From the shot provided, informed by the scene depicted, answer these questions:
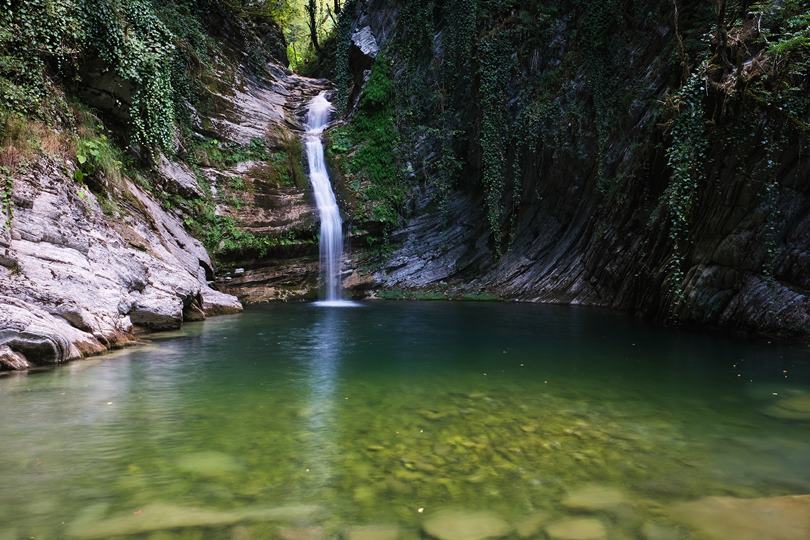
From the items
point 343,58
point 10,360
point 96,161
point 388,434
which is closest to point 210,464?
point 388,434

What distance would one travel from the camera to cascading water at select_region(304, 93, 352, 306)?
51.6 feet

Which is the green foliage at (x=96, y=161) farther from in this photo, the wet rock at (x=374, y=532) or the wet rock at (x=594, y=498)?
the wet rock at (x=594, y=498)

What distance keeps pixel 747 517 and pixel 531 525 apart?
3.40 feet

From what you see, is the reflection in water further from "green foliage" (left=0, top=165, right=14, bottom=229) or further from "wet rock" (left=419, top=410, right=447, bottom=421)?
"green foliage" (left=0, top=165, right=14, bottom=229)

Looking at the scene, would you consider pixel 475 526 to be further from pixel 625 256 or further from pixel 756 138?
pixel 625 256

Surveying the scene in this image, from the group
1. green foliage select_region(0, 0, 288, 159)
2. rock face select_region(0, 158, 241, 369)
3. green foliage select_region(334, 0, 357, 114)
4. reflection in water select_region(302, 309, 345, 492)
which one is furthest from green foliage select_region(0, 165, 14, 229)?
green foliage select_region(334, 0, 357, 114)

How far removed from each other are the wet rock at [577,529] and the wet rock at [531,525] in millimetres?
44

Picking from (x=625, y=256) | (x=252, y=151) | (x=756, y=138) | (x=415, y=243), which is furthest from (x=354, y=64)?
(x=756, y=138)

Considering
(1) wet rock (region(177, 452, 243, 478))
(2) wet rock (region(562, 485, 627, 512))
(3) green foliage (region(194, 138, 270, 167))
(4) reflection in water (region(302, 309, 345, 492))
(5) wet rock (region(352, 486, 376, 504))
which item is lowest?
(4) reflection in water (region(302, 309, 345, 492))

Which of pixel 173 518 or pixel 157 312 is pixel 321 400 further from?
pixel 157 312

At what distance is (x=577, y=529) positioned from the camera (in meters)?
2.39

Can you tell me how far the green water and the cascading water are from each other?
879cm

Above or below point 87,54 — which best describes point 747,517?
below

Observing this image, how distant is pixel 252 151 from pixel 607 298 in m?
12.6
